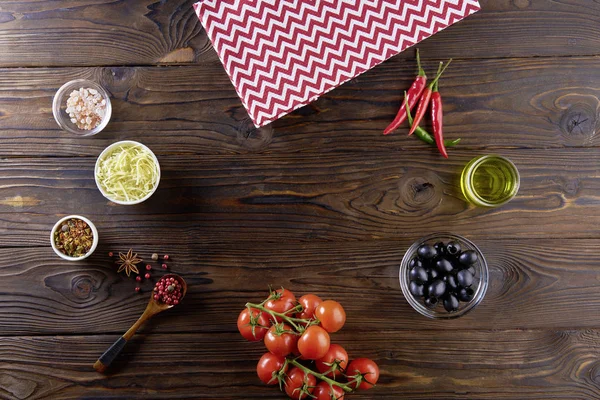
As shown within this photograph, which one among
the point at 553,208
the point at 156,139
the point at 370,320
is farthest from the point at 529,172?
the point at 156,139

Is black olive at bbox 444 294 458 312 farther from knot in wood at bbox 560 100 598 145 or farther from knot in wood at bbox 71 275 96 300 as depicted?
knot in wood at bbox 71 275 96 300

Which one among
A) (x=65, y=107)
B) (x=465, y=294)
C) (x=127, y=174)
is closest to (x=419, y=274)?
(x=465, y=294)

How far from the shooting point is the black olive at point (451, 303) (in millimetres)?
1435

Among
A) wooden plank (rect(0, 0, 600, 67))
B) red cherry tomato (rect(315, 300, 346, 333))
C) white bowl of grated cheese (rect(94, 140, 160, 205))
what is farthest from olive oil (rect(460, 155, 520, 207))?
white bowl of grated cheese (rect(94, 140, 160, 205))

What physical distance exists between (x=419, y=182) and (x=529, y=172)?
1.18 feet

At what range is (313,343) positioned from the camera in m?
1.32

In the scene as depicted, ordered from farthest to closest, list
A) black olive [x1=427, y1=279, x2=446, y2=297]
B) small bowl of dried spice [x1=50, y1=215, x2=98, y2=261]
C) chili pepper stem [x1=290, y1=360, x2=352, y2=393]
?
small bowl of dried spice [x1=50, y1=215, x2=98, y2=261], black olive [x1=427, y1=279, x2=446, y2=297], chili pepper stem [x1=290, y1=360, x2=352, y2=393]

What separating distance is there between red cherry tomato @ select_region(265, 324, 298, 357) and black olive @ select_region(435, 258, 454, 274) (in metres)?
0.47

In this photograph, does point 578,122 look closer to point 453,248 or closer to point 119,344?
point 453,248

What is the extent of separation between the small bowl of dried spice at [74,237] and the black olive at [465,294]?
1.13m

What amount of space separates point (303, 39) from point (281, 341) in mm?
893

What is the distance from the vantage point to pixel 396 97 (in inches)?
63.5

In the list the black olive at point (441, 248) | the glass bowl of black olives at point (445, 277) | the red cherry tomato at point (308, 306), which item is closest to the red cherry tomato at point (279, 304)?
the red cherry tomato at point (308, 306)

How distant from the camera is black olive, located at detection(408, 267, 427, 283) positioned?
1.44m
